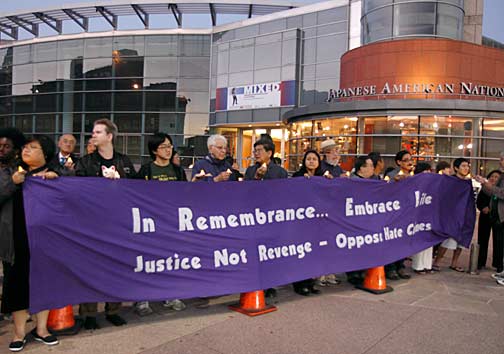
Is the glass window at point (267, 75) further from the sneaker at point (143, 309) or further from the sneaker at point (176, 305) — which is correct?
the sneaker at point (143, 309)

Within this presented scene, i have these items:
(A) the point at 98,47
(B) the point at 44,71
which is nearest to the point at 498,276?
(A) the point at 98,47

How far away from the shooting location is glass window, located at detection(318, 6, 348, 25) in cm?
2741

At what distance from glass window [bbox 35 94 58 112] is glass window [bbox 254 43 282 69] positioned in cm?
1772

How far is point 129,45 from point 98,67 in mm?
3166

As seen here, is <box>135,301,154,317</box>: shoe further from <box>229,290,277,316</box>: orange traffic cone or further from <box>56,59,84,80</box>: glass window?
<box>56,59,84,80</box>: glass window

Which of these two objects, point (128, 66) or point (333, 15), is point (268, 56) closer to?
point (333, 15)

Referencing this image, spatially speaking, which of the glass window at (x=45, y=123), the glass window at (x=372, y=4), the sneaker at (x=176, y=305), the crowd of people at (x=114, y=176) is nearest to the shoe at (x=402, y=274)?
the crowd of people at (x=114, y=176)

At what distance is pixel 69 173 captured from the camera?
418 centimetres

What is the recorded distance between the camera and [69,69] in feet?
117

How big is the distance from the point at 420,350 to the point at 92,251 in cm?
297

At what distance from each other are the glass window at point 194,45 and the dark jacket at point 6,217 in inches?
1219

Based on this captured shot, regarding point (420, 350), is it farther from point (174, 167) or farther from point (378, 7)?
point (378, 7)

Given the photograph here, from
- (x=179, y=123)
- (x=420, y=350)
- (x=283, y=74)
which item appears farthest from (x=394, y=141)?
(x=179, y=123)

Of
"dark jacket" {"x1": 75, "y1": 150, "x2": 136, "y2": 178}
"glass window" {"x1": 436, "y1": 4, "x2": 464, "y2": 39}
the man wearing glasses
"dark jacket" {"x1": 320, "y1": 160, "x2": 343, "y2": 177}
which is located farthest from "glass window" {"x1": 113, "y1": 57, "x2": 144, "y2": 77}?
"dark jacket" {"x1": 75, "y1": 150, "x2": 136, "y2": 178}
